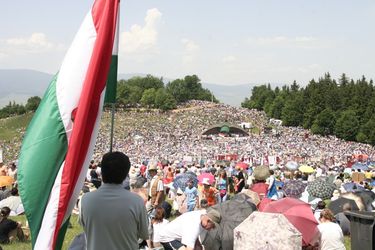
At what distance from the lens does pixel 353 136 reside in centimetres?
7700

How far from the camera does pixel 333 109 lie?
275 feet

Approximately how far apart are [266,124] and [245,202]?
297 ft

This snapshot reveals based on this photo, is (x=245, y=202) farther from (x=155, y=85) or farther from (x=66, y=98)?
(x=155, y=85)

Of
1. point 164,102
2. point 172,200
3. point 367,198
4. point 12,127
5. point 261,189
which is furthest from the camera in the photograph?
point 164,102

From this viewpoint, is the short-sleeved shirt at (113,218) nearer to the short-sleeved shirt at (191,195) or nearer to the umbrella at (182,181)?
the short-sleeved shirt at (191,195)

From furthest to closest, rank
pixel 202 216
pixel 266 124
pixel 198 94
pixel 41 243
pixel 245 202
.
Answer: pixel 198 94 → pixel 266 124 → pixel 245 202 → pixel 202 216 → pixel 41 243

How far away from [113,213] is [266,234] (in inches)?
111

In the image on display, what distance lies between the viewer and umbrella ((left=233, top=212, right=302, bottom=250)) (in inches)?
238

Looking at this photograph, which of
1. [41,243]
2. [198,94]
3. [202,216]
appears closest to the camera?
[41,243]

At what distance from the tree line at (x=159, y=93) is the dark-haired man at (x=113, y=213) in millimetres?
105957

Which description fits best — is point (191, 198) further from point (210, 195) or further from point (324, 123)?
Answer: point (324, 123)

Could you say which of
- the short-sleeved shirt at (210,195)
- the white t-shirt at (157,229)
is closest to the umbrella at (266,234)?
the white t-shirt at (157,229)

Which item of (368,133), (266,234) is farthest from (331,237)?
(368,133)

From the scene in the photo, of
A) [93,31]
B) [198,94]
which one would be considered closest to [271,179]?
[93,31]
